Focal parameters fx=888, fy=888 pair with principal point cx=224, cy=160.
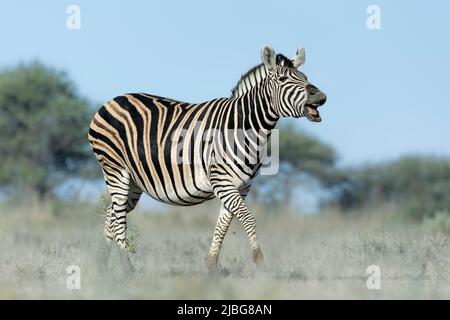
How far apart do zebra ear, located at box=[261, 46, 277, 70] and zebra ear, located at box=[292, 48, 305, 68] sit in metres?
0.32

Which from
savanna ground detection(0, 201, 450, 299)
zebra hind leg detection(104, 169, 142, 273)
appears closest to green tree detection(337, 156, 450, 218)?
savanna ground detection(0, 201, 450, 299)

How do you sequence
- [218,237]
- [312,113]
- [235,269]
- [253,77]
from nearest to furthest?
[312,113] < [218,237] < [253,77] < [235,269]

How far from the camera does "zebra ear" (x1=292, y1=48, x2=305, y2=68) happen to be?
456 inches

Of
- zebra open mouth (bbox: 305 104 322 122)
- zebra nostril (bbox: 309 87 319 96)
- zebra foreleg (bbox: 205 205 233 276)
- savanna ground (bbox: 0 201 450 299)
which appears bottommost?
savanna ground (bbox: 0 201 450 299)

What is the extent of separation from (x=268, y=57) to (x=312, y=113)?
3.34ft

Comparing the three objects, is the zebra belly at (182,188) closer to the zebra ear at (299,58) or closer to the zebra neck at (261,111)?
the zebra neck at (261,111)

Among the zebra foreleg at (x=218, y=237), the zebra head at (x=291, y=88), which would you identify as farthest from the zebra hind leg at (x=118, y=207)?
the zebra head at (x=291, y=88)

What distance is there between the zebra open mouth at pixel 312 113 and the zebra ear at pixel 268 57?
2.65ft

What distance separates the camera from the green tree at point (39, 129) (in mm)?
33219

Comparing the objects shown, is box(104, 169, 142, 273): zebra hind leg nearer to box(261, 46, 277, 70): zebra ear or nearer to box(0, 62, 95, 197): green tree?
box(261, 46, 277, 70): zebra ear

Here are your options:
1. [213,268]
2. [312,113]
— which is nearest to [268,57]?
[312,113]

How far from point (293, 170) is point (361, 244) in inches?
892

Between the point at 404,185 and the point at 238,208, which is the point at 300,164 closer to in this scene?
the point at 404,185

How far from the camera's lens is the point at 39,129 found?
34781 mm
